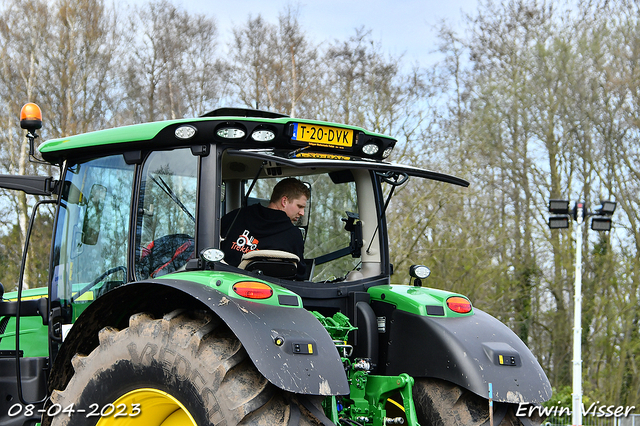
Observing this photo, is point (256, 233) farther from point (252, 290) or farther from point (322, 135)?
point (252, 290)

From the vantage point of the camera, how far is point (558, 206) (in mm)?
16453

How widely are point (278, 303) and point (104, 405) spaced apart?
1.04 m

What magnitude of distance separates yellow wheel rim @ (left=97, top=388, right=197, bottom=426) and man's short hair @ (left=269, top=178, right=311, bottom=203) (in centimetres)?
166

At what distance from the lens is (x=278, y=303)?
11.3 ft

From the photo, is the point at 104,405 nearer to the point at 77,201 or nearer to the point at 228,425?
the point at 228,425

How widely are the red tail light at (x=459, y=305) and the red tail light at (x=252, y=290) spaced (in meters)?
1.36

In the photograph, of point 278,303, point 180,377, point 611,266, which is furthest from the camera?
point 611,266

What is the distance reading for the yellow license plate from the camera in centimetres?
407

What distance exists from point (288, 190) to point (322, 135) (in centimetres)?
61

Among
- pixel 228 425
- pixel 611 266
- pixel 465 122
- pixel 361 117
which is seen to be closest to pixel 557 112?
pixel 465 122

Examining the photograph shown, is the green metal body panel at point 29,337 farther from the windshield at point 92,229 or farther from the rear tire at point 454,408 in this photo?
the rear tire at point 454,408

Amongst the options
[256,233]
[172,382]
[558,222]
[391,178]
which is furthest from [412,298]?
[558,222]

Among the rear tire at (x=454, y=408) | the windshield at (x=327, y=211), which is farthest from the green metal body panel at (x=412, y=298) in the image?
the rear tire at (x=454, y=408)

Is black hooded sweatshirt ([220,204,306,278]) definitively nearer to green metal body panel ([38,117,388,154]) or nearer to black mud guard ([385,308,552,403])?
green metal body panel ([38,117,388,154])
